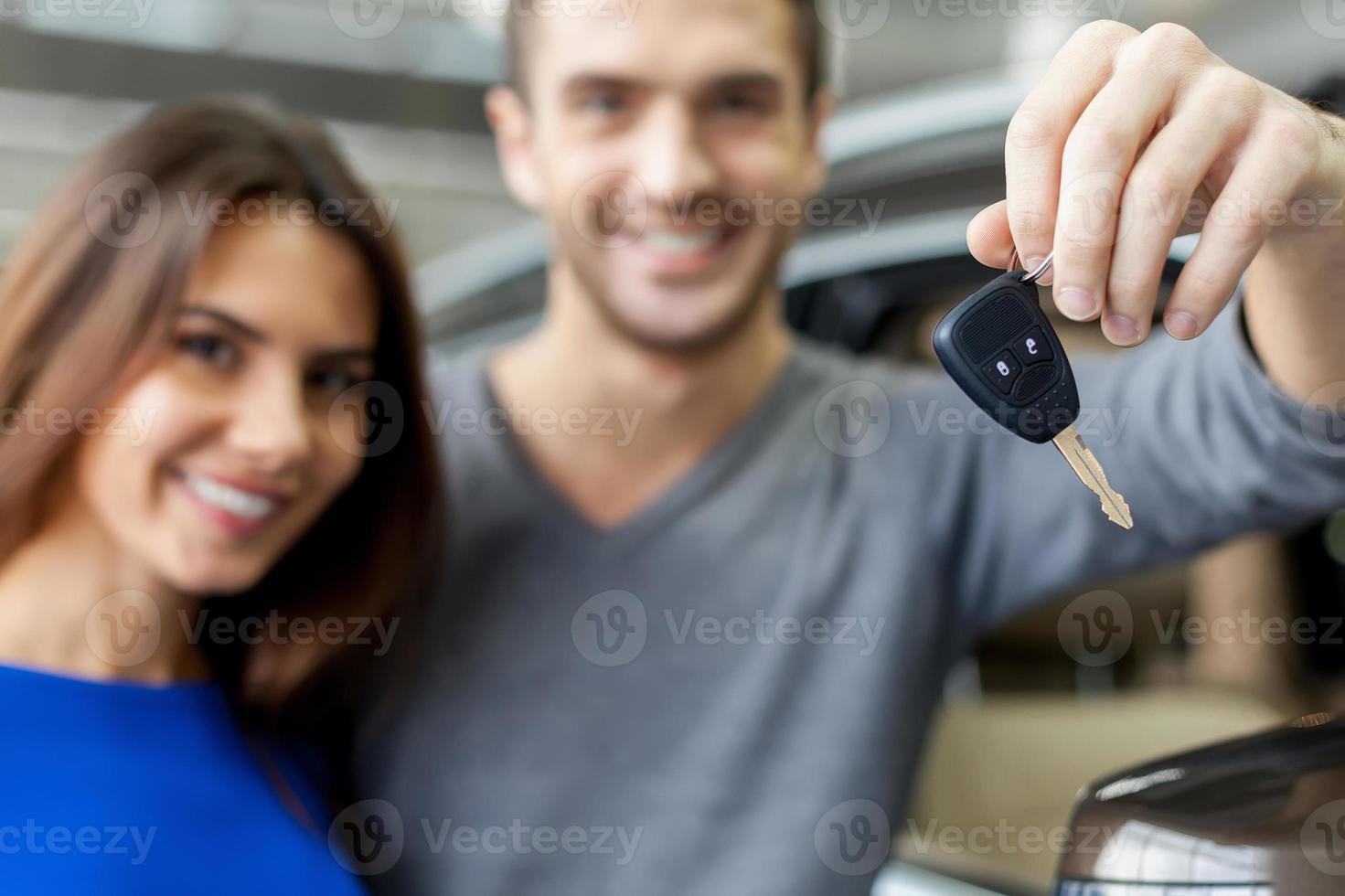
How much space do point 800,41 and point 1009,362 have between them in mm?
1104

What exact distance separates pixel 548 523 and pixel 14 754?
2.16ft

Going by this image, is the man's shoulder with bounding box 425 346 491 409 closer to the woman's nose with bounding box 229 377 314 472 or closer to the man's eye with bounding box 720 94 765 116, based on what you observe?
the woman's nose with bounding box 229 377 314 472

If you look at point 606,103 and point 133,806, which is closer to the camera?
point 133,806

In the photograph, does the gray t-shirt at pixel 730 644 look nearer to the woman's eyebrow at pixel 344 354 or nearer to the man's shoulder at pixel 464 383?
the man's shoulder at pixel 464 383

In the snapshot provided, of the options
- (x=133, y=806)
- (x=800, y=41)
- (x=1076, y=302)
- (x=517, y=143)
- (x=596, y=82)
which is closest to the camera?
(x=1076, y=302)

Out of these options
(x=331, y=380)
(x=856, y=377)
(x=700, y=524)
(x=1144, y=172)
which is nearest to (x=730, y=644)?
(x=700, y=524)

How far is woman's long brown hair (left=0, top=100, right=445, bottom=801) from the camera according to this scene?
1351mm

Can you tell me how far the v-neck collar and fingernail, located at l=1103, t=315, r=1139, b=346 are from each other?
34.4 inches

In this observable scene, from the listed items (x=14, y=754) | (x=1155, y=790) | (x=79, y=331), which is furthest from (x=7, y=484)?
(x=1155, y=790)

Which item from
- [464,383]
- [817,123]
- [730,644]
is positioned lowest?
[730,644]

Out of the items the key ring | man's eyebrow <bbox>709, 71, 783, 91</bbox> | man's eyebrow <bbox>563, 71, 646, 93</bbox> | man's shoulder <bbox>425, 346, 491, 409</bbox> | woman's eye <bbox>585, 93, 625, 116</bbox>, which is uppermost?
man's eyebrow <bbox>563, 71, 646, 93</bbox>

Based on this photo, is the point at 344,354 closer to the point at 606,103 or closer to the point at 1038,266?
the point at 606,103

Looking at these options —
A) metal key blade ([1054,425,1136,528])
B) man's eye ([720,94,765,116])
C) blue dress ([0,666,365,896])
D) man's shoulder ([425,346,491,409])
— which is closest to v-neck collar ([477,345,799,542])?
man's shoulder ([425,346,491,409])

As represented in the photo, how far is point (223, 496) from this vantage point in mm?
1376
